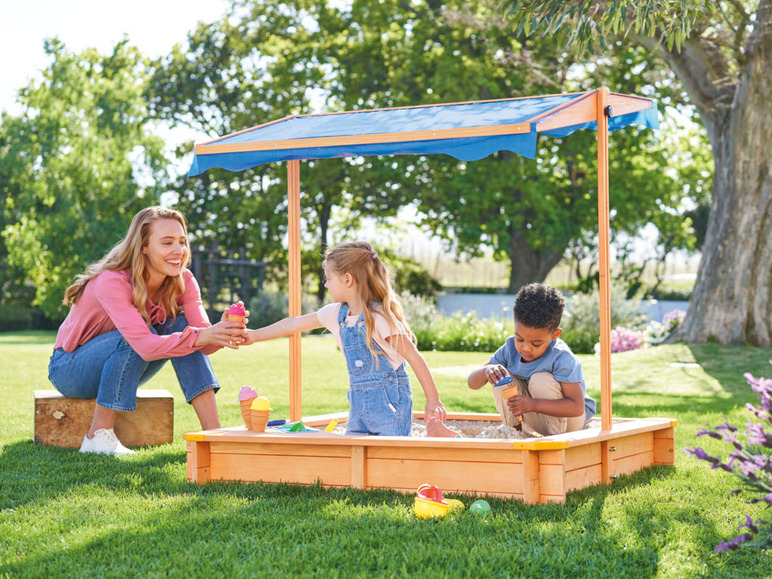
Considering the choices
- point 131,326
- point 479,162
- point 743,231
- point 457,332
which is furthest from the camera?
point 479,162

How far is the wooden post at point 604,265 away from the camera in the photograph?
158 inches

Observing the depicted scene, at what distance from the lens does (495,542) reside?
9.75ft

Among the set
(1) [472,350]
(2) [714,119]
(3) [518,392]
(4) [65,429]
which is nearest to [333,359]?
(1) [472,350]

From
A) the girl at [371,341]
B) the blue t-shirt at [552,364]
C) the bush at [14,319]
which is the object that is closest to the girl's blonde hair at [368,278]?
the girl at [371,341]

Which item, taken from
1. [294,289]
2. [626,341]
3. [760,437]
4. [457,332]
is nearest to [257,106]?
[457,332]

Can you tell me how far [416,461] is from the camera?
3.81 m

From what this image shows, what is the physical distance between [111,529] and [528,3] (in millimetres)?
3954

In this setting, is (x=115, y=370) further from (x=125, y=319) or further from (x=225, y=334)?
(x=225, y=334)

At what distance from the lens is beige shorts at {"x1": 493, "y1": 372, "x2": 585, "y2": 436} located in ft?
13.8

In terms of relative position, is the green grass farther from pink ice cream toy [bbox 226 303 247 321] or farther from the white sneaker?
pink ice cream toy [bbox 226 303 247 321]

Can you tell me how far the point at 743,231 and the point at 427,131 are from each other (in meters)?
9.04

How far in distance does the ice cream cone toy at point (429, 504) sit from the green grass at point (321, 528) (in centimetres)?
5

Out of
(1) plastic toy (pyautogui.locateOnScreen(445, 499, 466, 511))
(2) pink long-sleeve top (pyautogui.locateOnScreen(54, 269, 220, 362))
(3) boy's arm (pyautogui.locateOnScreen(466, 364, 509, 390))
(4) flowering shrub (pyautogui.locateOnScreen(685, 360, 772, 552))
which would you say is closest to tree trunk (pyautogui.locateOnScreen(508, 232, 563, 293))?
(2) pink long-sleeve top (pyautogui.locateOnScreen(54, 269, 220, 362))

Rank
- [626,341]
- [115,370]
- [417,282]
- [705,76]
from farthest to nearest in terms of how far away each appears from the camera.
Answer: [417,282]
[626,341]
[705,76]
[115,370]
